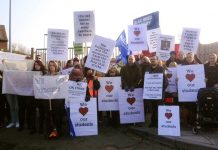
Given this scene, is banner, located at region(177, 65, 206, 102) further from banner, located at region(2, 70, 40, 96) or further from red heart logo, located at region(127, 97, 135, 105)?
banner, located at region(2, 70, 40, 96)

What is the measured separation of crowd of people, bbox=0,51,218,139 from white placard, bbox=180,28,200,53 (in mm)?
454

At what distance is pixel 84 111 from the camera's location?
10.3m

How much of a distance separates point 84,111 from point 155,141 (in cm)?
226

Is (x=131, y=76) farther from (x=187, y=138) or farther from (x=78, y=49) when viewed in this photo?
(x=78, y=49)

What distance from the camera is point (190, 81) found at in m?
10.1

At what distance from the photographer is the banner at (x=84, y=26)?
40.1 feet

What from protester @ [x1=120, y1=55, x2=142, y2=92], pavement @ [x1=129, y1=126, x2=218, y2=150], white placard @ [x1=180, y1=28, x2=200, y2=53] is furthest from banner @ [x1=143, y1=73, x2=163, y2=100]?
white placard @ [x1=180, y1=28, x2=200, y2=53]

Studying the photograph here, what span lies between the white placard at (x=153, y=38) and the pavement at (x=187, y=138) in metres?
4.52

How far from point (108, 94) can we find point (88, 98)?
46.4 inches

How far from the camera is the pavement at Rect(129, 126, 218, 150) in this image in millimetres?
8258

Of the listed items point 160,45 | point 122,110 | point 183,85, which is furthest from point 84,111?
point 160,45

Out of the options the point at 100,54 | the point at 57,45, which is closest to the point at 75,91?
the point at 100,54

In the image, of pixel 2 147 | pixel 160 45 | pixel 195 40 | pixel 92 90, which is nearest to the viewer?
pixel 2 147

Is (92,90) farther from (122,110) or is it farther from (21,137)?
(21,137)
